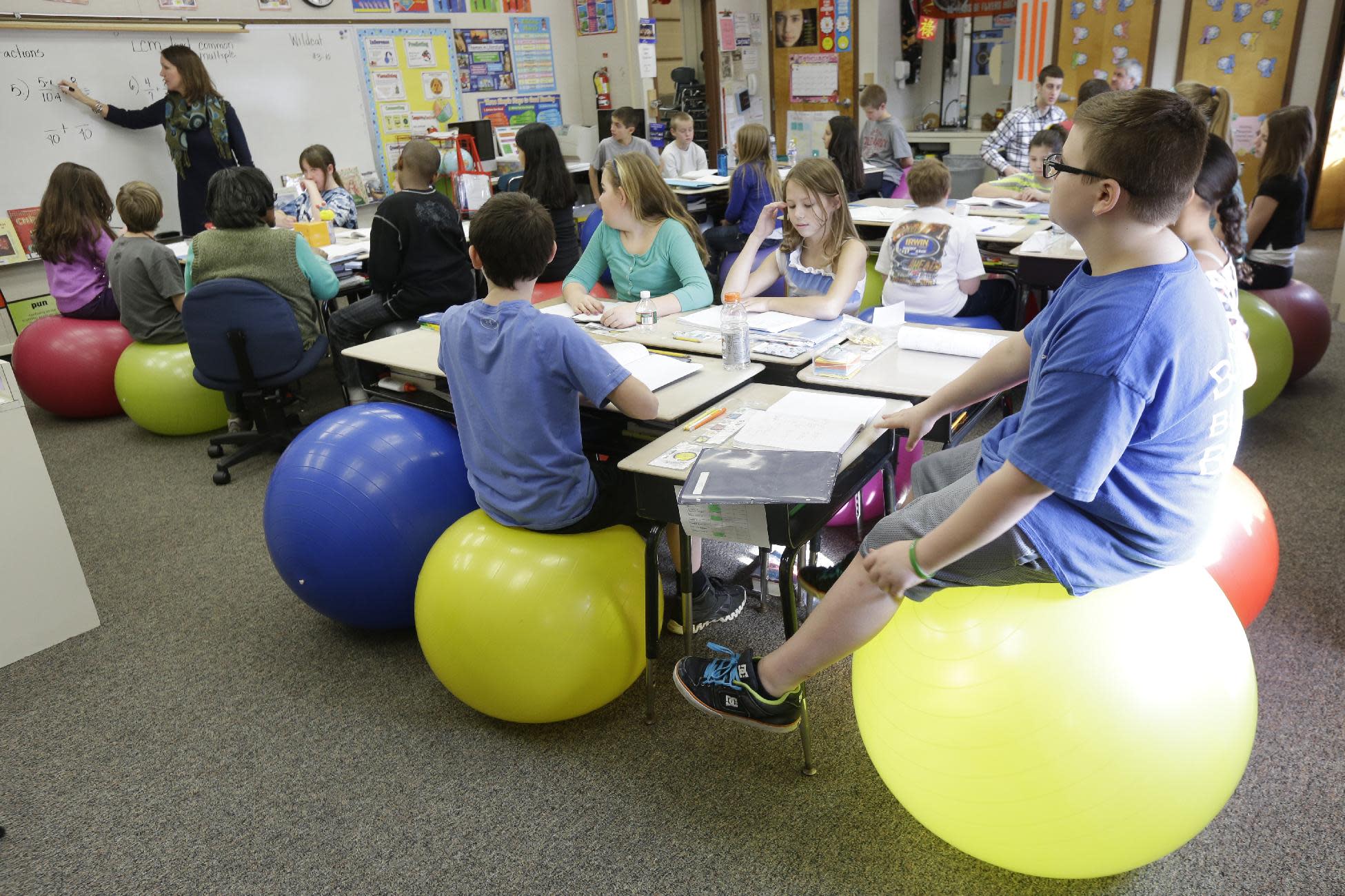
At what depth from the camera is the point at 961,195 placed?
7.54 meters

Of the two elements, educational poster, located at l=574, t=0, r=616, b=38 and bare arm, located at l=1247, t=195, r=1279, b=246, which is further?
educational poster, located at l=574, t=0, r=616, b=38

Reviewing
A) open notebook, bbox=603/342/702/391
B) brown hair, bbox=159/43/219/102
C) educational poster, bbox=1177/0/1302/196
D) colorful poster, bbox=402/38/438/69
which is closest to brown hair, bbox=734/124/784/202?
colorful poster, bbox=402/38/438/69

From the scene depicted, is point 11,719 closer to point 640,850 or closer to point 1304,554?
point 640,850

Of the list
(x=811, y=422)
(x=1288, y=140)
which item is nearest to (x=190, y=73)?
(x=811, y=422)

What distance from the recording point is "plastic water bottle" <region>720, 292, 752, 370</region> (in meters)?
2.48

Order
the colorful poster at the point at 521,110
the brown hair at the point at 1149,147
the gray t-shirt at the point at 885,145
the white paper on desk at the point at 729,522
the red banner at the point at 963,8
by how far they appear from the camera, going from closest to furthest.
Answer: the brown hair at the point at 1149,147, the white paper on desk at the point at 729,522, the gray t-shirt at the point at 885,145, the colorful poster at the point at 521,110, the red banner at the point at 963,8

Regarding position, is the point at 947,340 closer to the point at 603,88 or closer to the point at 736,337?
the point at 736,337

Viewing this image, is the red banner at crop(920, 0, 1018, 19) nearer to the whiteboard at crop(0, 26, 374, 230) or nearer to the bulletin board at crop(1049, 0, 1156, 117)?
the bulletin board at crop(1049, 0, 1156, 117)

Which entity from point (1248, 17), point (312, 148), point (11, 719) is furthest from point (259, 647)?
point (1248, 17)

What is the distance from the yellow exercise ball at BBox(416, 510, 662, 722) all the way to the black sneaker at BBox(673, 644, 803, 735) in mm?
197

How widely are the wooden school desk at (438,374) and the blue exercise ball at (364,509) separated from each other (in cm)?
28

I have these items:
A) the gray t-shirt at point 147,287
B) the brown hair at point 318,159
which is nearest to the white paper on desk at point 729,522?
the gray t-shirt at point 147,287

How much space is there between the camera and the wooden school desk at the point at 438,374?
2.26m

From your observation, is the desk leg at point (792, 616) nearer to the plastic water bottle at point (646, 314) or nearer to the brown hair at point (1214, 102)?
the plastic water bottle at point (646, 314)
